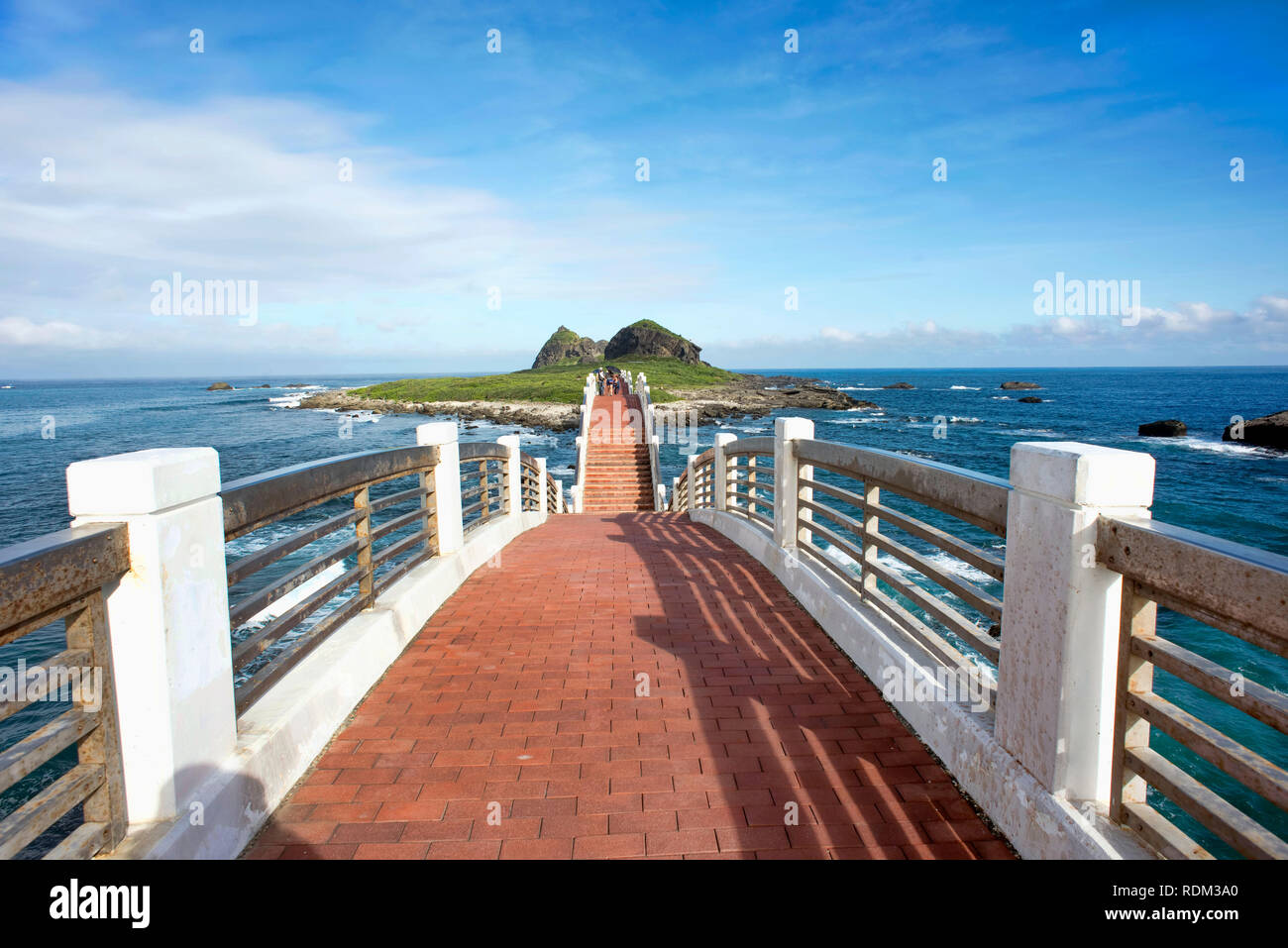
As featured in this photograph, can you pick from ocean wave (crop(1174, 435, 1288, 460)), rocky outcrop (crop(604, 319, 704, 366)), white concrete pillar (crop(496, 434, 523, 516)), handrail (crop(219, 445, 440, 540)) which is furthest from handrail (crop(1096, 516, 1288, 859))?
rocky outcrop (crop(604, 319, 704, 366))

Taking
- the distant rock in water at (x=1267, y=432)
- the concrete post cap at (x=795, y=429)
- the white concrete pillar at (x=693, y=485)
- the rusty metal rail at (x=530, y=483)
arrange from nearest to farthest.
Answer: the concrete post cap at (x=795, y=429) < the rusty metal rail at (x=530, y=483) < the white concrete pillar at (x=693, y=485) < the distant rock in water at (x=1267, y=432)

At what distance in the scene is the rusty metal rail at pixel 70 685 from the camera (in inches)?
76.5

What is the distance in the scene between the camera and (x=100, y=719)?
239 centimetres

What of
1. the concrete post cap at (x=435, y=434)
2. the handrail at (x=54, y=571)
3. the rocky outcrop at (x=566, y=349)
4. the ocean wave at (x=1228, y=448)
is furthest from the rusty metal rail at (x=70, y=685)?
the rocky outcrop at (x=566, y=349)

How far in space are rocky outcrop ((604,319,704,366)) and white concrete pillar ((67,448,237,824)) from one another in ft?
425

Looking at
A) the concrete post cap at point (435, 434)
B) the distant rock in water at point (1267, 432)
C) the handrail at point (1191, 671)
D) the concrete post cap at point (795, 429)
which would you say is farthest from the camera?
the distant rock in water at point (1267, 432)

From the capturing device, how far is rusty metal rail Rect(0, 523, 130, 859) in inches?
76.5

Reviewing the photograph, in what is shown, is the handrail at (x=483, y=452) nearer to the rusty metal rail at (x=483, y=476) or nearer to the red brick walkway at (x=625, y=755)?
the rusty metal rail at (x=483, y=476)

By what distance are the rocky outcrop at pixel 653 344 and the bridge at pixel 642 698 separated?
128 metres

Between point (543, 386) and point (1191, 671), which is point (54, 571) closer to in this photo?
point (1191, 671)

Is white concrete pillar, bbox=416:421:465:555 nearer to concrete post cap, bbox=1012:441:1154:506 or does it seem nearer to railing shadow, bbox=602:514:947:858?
railing shadow, bbox=602:514:947:858

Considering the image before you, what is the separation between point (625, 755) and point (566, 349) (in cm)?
15864

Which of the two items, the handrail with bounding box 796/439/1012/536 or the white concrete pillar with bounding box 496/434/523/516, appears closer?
the handrail with bounding box 796/439/1012/536
